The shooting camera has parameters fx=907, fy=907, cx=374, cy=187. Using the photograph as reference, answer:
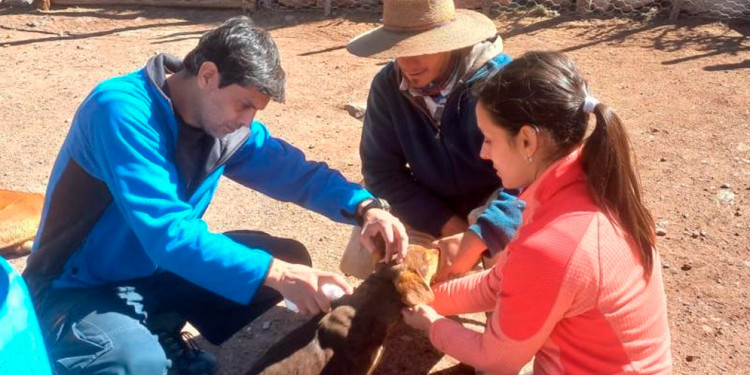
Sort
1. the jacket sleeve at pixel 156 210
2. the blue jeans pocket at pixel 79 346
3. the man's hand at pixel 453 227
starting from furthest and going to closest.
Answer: the man's hand at pixel 453 227 < the blue jeans pocket at pixel 79 346 < the jacket sleeve at pixel 156 210

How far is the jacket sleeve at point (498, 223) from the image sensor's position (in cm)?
400

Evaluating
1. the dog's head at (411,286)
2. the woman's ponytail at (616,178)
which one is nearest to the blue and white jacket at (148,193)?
the dog's head at (411,286)

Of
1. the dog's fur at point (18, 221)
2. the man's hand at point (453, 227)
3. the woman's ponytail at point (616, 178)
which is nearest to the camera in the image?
the woman's ponytail at point (616, 178)

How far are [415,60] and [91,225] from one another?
162cm

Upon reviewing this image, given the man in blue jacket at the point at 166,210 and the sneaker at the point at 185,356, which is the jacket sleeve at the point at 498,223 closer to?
the man in blue jacket at the point at 166,210

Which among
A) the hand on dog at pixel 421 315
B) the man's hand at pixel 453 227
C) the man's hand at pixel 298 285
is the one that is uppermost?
the man's hand at pixel 298 285

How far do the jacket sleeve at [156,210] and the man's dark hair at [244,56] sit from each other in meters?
0.35

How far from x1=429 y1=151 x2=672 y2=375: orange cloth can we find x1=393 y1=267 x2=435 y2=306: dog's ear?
13.9 inches

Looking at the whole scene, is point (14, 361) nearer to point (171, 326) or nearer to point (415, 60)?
point (171, 326)

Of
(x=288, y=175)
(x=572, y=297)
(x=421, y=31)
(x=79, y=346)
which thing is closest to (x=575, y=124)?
(x=572, y=297)

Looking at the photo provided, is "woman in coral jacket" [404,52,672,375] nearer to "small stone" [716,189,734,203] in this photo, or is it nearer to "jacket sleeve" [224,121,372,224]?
"jacket sleeve" [224,121,372,224]

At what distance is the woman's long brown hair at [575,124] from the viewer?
2988mm

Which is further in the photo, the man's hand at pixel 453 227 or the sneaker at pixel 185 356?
the man's hand at pixel 453 227

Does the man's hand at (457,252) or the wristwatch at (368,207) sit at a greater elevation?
the wristwatch at (368,207)
